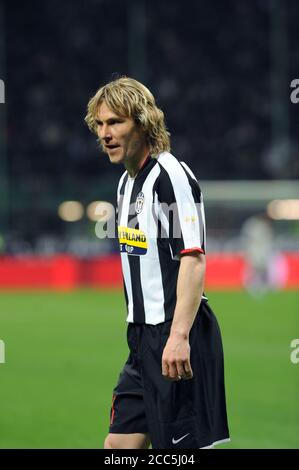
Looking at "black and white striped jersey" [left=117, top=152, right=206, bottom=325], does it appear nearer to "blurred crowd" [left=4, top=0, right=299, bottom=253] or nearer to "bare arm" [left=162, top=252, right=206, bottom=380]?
"bare arm" [left=162, top=252, right=206, bottom=380]

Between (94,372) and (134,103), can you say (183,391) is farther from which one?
(94,372)

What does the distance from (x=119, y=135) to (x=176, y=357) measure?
101cm

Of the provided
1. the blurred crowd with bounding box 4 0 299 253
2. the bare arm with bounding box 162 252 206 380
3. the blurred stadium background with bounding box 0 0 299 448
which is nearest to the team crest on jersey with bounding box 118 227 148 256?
the bare arm with bounding box 162 252 206 380

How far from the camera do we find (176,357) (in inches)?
171

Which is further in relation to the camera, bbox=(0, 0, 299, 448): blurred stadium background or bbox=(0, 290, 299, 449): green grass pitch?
bbox=(0, 0, 299, 448): blurred stadium background

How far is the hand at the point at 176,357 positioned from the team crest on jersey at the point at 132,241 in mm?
449

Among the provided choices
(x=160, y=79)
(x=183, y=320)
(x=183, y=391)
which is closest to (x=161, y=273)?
(x=183, y=320)

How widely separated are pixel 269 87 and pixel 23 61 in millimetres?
9853

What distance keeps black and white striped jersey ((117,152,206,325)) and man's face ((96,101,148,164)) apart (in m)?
0.09

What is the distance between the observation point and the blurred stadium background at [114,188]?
11281 mm

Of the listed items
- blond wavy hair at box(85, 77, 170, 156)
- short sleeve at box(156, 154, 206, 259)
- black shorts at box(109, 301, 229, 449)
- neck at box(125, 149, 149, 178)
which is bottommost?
black shorts at box(109, 301, 229, 449)

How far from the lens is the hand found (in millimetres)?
4348

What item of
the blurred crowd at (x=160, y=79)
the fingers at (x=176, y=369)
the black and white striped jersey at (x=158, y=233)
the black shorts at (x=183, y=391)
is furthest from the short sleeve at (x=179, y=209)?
the blurred crowd at (x=160, y=79)

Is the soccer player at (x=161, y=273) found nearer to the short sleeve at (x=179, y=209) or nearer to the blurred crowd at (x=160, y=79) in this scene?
the short sleeve at (x=179, y=209)
